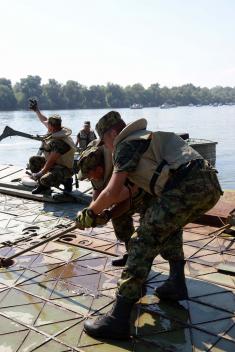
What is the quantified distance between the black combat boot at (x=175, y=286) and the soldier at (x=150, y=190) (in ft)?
1.76

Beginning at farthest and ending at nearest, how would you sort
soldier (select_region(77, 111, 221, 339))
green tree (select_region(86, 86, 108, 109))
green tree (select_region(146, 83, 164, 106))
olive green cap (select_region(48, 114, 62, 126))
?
1. green tree (select_region(146, 83, 164, 106))
2. green tree (select_region(86, 86, 108, 109))
3. olive green cap (select_region(48, 114, 62, 126))
4. soldier (select_region(77, 111, 221, 339))

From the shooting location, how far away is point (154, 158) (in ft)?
10.4

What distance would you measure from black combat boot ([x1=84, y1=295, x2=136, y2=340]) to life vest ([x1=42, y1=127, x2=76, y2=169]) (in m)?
4.21

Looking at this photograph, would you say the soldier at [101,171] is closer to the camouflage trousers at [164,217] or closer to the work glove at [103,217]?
the work glove at [103,217]

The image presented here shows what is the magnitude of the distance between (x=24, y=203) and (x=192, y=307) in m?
4.50

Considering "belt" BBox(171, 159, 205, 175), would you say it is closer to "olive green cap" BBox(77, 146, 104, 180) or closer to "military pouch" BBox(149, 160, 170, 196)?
"military pouch" BBox(149, 160, 170, 196)

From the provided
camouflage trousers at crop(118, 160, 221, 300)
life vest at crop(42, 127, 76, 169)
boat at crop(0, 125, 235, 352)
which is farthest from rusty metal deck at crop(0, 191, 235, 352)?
life vest at crop(42, 127, 76, 169)

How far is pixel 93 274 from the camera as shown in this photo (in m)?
4.39

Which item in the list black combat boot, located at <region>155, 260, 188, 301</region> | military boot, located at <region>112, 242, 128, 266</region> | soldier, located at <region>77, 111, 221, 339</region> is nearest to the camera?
soldier, located at <region>77, 111, 221, 339</region>

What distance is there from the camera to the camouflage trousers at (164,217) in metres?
3.17

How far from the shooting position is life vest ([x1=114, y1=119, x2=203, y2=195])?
3.14 metres

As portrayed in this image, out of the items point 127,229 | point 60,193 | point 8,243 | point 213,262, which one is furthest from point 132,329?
point 60,193

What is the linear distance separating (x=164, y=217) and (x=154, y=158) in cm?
43

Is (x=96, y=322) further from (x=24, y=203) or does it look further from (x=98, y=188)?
(x=24, y=203)
